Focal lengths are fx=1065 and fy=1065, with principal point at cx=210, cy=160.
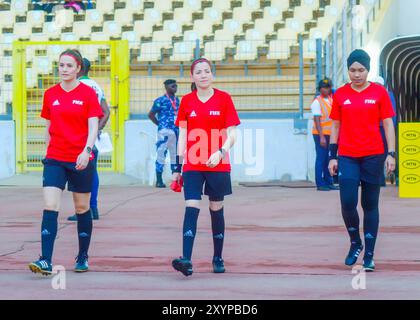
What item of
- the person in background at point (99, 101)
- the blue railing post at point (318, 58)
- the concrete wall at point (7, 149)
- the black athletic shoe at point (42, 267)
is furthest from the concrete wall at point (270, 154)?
the black athletic shoe at point (42, 267)

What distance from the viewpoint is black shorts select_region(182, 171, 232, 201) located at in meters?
8.32

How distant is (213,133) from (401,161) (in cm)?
809

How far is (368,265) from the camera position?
8.44 meters

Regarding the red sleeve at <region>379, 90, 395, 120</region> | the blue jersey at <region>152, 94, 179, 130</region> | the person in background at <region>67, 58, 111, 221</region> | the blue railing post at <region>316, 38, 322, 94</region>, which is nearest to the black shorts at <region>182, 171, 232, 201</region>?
the red sleeve at <region>379, 90, 395, 120</region>

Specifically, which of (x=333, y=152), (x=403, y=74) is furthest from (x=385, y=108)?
(x=403, y=74)

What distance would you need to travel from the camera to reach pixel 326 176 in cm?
1722

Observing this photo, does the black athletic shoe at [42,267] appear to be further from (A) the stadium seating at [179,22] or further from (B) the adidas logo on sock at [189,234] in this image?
(A) the stadium seating at [179,22]

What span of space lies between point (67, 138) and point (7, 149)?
1143cm

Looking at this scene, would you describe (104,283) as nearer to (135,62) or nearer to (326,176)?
(326,176)

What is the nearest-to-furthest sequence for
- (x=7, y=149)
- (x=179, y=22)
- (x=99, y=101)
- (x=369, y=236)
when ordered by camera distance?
(x=369, y=236) < (x=99, y=101) < (x=7, y=149) < (x=179, y=22)

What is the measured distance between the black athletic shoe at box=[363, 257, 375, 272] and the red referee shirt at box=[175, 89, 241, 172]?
1.34 m

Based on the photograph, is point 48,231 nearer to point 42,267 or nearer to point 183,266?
point 42,267

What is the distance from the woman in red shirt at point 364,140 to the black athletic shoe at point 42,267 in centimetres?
242

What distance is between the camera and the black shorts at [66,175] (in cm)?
840
